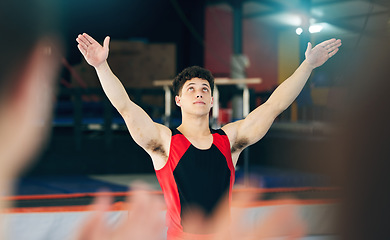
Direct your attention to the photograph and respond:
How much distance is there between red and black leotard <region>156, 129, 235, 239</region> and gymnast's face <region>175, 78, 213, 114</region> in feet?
0.40

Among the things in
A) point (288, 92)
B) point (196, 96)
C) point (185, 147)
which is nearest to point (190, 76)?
point (196, 96)

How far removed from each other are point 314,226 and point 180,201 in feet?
4.83

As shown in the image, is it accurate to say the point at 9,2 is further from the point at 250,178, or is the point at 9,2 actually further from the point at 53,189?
the point at 250,178

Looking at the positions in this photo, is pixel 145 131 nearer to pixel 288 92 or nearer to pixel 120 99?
pixel 120 99

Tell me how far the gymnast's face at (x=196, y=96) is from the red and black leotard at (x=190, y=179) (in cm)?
12

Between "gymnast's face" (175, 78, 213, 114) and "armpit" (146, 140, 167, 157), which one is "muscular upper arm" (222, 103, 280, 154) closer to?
"gymnast's face" (175, 78, 213, 114)

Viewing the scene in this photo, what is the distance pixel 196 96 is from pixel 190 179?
307mm

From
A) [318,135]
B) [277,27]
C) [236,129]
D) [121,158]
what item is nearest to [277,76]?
[277,27]

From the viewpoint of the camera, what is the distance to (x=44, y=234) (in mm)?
2287

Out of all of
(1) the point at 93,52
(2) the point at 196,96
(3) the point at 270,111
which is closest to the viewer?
(1) the point at 93,52

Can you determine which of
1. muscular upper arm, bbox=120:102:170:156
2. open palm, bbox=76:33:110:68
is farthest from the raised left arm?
open palm, bbox=76:33:110:68

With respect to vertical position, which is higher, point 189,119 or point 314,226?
point 189,119

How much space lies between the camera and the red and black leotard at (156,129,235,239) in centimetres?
145

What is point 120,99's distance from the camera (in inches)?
54.8
